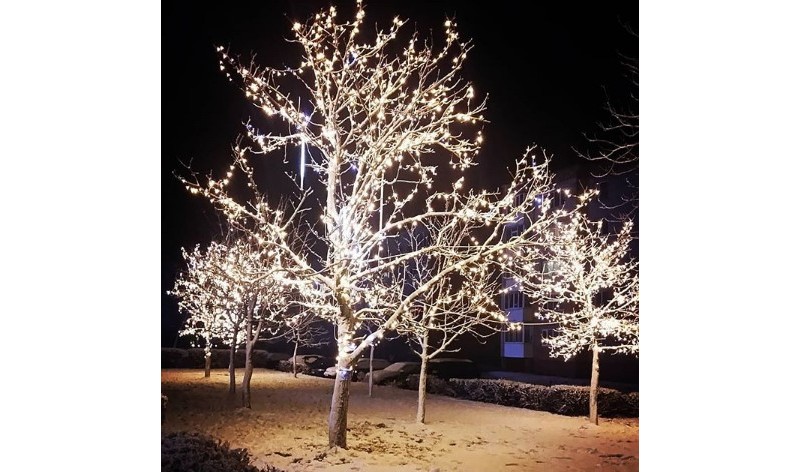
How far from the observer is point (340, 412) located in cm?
459

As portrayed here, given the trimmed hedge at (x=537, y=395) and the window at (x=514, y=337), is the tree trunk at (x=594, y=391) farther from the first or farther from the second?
the window at (x=514, y=337)

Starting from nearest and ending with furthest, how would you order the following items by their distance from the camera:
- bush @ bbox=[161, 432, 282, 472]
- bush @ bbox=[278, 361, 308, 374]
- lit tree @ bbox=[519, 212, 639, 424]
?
bush @ bbox=[161, 432, 282, 472] < lit tree @ bbox=[519, 212, 639, 424] < bush @ bbox=[278, 361, 308, 374]

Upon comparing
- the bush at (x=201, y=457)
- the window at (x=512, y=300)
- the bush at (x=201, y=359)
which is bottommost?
the bush at (x=201, y=359)

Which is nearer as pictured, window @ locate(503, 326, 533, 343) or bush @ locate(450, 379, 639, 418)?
bush @ locate(450, 379, 639, 418)

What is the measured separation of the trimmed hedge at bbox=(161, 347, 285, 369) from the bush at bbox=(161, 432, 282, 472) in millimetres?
7200

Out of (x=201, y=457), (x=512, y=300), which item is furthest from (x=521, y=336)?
(x=201, y=457)

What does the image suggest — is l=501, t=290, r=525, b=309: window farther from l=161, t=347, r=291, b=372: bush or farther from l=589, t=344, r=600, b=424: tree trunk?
l=589, t=344, r=600, b=424: tree trunk

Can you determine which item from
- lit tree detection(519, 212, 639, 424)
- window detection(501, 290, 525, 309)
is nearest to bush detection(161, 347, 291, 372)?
window detection(501, 290, 525, 309)

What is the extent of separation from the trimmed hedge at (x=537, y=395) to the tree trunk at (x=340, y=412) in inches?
152

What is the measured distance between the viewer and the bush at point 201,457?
3709mm

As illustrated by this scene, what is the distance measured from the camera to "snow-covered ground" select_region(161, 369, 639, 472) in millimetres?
4418

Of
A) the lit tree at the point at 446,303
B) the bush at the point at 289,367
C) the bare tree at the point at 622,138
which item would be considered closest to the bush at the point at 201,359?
the bush at the point at 289,367

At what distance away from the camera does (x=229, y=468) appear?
369 cm
